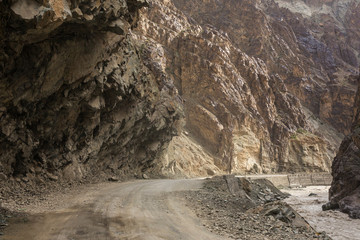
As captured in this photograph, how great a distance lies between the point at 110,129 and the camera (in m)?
19.6

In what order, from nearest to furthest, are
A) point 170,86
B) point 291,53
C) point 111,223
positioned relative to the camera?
1. point 111,223
2. point 170,86
3. point 291,53

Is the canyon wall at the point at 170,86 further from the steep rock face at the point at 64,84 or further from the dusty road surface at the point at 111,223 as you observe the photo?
the dusty road surface at the point at 111,223

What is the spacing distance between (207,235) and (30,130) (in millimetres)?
9421

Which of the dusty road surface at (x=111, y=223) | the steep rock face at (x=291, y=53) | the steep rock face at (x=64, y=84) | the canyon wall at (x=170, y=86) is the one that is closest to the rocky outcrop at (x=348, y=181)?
the dusty road surface at (x=111, y=223)

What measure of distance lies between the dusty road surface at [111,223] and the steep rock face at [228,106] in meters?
31.9

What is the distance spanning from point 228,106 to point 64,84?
46545 mm

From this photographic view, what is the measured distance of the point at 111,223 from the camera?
7.85m

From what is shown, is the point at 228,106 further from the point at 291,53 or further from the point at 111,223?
the point at 291,53

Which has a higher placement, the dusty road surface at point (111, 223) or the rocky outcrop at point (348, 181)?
the dusty road surface at point (111, 223)

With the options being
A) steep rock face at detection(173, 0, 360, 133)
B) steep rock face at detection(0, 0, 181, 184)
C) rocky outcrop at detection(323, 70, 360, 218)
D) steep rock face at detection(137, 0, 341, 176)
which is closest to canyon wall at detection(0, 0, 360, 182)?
steep rock face at detection(0, 0, 181, 184)

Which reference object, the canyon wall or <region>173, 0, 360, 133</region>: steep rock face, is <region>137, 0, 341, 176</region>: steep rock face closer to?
the canyon wall

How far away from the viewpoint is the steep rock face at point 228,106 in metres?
51.4

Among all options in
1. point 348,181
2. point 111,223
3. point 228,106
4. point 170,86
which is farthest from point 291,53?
point 111,223

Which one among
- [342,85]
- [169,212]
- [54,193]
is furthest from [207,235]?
[342,85]
